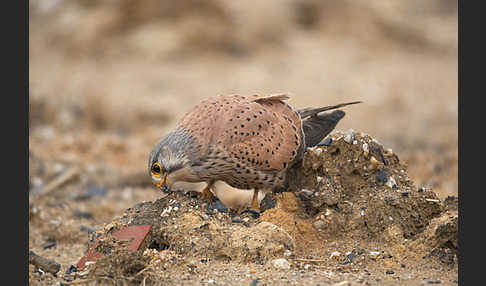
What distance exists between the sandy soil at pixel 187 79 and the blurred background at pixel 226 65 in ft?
0.12

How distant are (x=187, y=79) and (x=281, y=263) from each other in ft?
36.5

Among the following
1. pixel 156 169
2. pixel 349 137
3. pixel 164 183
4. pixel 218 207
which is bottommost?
pixel 218 207

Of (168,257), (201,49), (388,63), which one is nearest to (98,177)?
(168,257)

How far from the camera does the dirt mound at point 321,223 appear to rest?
14.9ft

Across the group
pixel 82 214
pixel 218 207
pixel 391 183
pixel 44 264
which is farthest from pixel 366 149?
pixel 82 214

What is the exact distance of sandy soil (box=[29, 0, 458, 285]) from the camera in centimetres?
880

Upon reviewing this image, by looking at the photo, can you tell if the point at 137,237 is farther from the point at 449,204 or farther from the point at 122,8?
the point at 122,8

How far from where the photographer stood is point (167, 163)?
496 cm

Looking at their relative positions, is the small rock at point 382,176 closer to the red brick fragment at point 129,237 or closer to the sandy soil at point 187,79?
the sandy soil at point 187,79

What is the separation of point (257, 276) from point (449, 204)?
2153 millimetres

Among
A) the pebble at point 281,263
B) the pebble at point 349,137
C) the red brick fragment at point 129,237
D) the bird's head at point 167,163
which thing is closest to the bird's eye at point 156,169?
the bird's head at point 167,163

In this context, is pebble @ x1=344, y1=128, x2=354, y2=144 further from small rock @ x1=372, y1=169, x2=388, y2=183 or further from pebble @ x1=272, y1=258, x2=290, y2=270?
pebble @ x1=272, y1=258, x2=290, y2=270

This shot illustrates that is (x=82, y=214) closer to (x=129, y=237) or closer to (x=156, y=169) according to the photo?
(x=156, y=169)

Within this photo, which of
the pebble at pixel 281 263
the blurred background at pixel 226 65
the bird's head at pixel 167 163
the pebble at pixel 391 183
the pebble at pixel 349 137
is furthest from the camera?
the blurred background at pixel 226 65
